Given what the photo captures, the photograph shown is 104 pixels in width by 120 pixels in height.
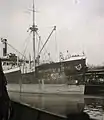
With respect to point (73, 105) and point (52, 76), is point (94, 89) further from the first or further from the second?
point (52, 76)

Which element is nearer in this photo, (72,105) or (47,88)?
(72,105)

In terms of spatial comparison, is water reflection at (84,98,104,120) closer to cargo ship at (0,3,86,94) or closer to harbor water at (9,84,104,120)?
harbor water at (9,84,104,120)

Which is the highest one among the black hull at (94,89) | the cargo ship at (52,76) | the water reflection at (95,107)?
the cargo ship at (52,76)

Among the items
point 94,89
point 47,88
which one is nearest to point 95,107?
point 94,89

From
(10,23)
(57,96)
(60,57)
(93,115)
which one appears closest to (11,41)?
(10,23)

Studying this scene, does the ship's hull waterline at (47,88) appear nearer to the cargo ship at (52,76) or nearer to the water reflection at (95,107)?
the cargo ship at (52,76)

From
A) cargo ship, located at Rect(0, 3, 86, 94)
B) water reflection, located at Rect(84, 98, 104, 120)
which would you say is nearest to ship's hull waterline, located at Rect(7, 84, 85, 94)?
cargo ship, located at Rect(0, 3, 86, 94)

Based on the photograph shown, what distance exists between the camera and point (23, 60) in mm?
2236

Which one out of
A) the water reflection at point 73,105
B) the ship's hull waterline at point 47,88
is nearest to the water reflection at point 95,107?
the water reflection at point 73,105

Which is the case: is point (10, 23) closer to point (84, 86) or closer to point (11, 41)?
point (11, 41)

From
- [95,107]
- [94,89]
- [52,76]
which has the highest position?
[52,76]

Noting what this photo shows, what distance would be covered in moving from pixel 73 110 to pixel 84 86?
0.22m

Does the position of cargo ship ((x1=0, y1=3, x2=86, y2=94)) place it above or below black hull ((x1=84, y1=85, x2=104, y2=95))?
above

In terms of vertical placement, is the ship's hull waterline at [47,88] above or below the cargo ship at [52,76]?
below
